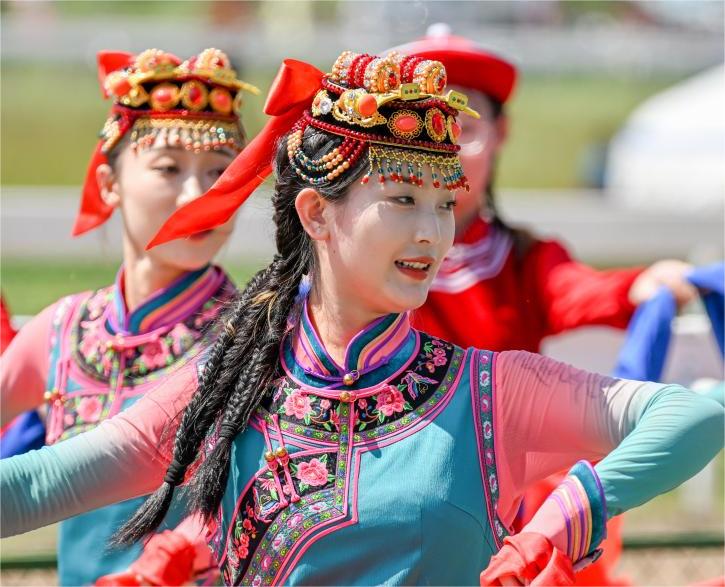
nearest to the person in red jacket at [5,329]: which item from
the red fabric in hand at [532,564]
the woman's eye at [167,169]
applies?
the woman's eye at [167,169]

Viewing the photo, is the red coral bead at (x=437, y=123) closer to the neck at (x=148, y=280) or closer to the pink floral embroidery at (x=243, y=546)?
the pink floral embroidery at (x=243, y=546)

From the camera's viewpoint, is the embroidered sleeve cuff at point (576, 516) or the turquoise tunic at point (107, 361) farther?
the turquoise tunic at point (107, 361)

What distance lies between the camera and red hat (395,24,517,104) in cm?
346

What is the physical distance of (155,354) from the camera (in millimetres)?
3207

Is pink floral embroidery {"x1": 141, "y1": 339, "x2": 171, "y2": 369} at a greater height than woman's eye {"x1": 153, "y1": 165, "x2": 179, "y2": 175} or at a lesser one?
lesser

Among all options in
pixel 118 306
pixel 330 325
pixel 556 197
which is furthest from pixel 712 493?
pixel 556 197

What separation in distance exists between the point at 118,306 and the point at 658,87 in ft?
61.3

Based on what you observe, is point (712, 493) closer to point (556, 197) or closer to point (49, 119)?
point (556, 197)

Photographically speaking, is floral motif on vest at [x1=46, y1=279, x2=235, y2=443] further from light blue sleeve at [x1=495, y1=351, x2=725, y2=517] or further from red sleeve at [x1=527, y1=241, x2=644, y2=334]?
light blue sleeve at [x1=495, y1=351, x2=725, y2=517]

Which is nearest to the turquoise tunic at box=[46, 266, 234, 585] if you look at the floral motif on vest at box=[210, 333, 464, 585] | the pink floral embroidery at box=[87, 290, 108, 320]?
the pink floral embroidery at box=[87, 290, 108, 320]

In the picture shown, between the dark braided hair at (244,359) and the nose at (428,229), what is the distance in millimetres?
133

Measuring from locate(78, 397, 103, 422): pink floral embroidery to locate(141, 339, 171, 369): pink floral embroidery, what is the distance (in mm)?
157

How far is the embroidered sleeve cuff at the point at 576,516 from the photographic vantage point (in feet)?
6.37

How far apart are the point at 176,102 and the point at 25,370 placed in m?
0.78
